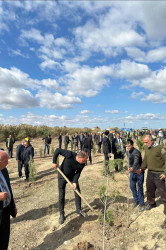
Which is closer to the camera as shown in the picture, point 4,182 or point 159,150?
point 4,182

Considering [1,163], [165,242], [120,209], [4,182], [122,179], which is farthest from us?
[122,179]

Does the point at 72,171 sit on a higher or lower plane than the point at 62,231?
higher

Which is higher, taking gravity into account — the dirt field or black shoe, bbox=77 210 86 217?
black shoe, bbox=77 210 86 217

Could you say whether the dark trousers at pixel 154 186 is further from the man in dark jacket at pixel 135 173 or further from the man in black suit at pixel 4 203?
the man in black suit at pixel 4 203

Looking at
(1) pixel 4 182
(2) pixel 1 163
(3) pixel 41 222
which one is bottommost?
(3) pixel 41 222

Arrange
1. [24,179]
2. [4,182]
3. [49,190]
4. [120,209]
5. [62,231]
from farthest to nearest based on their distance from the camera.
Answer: [24,179]
[49,190]
[120,209]
[62,231]
[4,182]

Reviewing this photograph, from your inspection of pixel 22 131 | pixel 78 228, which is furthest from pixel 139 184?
pixel 22 131

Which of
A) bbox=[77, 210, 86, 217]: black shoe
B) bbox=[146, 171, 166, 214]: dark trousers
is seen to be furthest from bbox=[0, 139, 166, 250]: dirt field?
bbox=[146, 171, 166, 214]: dark trousers

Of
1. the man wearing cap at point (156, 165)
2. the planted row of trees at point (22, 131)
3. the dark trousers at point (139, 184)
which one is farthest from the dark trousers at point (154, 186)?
the planted row of trees at point (22, 131)

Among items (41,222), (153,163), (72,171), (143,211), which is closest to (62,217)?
(41,222)

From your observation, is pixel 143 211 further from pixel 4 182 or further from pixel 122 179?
pixel 4 182

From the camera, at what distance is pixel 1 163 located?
2.32m

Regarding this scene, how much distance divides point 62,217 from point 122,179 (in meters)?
3.69

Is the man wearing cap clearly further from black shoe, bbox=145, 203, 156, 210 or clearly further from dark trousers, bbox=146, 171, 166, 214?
black shoe, bbox=145, 203, 156, 210
